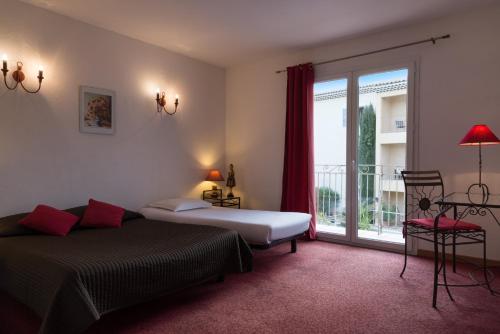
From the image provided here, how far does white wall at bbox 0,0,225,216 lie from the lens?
121 inches

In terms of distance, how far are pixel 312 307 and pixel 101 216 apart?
208 cm

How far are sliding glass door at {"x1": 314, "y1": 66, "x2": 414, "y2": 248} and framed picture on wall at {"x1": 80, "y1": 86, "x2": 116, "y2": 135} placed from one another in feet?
8.72

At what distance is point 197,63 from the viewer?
4.86 m

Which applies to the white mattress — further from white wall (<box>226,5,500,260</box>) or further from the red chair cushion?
white wall (<box>226,5,500,260</box>)

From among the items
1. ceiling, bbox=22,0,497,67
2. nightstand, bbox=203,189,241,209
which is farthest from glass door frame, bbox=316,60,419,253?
nightstand, bbox=203,189,241,209

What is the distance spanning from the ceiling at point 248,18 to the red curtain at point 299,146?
0.48 m

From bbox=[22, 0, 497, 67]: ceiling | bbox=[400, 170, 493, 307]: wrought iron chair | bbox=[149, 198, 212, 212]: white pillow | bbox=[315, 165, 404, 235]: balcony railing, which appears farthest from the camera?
bbox=[315, 165, 404, 235]: balcony railing

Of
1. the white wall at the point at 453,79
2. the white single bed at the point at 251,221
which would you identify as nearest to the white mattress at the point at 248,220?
the white single bed at the point at 251,221

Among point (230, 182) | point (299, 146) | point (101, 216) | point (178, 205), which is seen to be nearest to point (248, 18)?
point (299, 146)

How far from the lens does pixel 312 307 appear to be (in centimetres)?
237

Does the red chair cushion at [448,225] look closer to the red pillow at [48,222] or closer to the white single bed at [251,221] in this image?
the white single bed at [251,221]

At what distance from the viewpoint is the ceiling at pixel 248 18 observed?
3.18 meters

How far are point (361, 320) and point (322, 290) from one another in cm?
53

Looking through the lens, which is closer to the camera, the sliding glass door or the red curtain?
the sliding glass door
